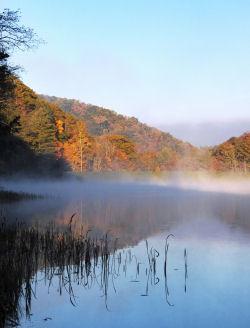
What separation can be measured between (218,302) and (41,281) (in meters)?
3.16

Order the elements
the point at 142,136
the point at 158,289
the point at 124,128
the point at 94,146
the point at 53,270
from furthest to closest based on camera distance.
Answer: the point at 124,128, the point at 142,136, the point at 94,146, the point at 53,270, the point at 158,289

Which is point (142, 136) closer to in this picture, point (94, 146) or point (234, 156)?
point (94, 146)

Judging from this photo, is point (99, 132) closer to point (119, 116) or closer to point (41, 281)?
point (119, 116)

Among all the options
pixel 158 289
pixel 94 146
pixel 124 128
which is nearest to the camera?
pixel 158 289

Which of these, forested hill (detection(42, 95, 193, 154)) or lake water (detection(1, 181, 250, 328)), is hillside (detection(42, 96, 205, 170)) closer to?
forested hill (detection(42, 95, 193, 154))

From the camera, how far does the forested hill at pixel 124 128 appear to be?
4544 inches

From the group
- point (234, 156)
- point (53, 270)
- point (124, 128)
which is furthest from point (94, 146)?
point (53, 270)

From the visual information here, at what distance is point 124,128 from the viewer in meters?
125

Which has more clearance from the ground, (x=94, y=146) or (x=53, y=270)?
(x=94, y=146)

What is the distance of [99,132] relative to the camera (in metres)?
124

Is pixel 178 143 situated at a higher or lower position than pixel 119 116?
lower

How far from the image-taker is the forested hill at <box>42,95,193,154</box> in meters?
115

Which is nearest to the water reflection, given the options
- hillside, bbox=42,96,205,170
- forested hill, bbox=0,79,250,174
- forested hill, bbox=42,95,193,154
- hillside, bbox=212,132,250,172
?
forested hill, bbox=0,79,250,174

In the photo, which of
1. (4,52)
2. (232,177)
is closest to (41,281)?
(4,52)
